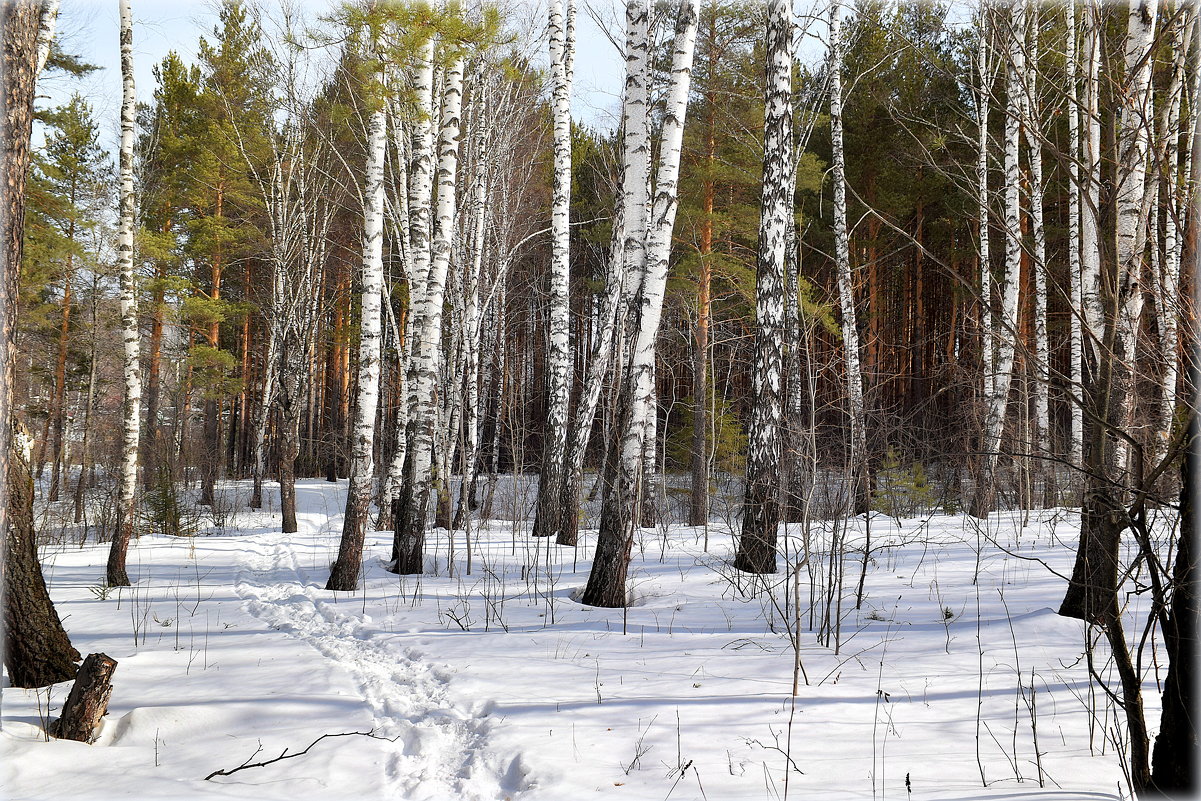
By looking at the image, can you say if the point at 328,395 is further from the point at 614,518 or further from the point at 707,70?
the point at 614,518

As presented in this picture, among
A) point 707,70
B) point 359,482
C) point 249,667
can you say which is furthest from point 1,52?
point 707,70

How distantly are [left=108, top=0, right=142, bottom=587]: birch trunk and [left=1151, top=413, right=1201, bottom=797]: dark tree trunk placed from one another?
872 cm

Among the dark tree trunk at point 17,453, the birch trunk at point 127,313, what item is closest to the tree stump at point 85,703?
the dark tree trunk at point 17,453

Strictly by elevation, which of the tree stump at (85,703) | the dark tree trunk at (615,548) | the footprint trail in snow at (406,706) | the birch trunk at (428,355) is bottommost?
the footprint trail in snow at (406,706)

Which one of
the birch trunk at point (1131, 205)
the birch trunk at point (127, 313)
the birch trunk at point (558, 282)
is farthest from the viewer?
the birch trunk at point (558, 282)

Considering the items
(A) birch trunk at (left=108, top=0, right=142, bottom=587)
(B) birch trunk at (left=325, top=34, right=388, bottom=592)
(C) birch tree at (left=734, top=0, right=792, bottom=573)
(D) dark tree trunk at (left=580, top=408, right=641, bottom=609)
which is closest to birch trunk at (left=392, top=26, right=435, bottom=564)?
(B) birch trunk at (left=325, top=34, right=388, bottom=592)

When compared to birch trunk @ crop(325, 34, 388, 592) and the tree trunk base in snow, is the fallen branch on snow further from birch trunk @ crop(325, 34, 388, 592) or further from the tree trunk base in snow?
the tree trunk base in snow

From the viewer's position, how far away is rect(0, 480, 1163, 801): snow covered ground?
3.04 m

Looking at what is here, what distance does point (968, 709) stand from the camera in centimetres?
365

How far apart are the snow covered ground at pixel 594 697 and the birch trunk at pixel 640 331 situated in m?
0.44

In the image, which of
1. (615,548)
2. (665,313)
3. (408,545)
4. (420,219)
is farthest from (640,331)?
(665,313)

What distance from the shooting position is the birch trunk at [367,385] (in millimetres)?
7480

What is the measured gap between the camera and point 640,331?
20.3 ft

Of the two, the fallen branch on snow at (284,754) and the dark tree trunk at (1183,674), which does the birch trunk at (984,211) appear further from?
the fallen branch on snow at (284,754)
